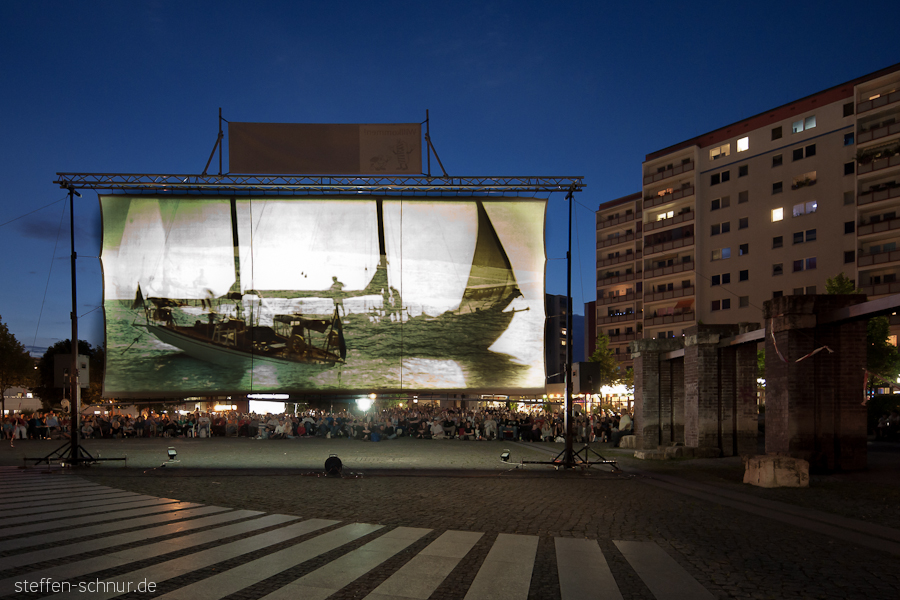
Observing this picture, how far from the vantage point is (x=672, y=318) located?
5903 cm

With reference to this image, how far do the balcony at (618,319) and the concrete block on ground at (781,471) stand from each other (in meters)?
56.5

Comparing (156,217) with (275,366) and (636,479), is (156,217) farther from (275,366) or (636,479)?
(636,479)

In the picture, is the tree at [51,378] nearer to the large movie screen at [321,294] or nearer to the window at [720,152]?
the large movie screen at [321,294]

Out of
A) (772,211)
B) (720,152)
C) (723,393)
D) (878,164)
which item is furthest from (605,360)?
(723,393)

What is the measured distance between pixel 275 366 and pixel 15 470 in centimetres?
830

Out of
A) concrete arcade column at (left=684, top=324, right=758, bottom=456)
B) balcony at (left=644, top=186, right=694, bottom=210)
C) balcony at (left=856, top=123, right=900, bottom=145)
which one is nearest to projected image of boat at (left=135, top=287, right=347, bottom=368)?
concrete arcade column at (left=684, top=324, right=758, bottom=456)

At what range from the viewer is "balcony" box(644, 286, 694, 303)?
57.8 meters

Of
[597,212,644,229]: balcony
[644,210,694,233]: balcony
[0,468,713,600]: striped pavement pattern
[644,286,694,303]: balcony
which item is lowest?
[0,468,713,600]: striped pavement pattern

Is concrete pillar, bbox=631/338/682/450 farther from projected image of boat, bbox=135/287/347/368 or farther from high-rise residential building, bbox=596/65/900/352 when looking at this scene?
high-rise residential building, bbox=596/65/900/352

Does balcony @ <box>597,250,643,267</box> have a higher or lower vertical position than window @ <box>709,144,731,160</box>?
lower

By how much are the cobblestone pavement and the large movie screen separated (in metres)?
4.02

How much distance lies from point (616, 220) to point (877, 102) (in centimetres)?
3090

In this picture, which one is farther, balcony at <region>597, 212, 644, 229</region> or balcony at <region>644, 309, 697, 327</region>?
balcony at <region>597, 212, 644, 229</region>

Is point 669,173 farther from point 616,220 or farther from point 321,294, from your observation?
point 321,294
